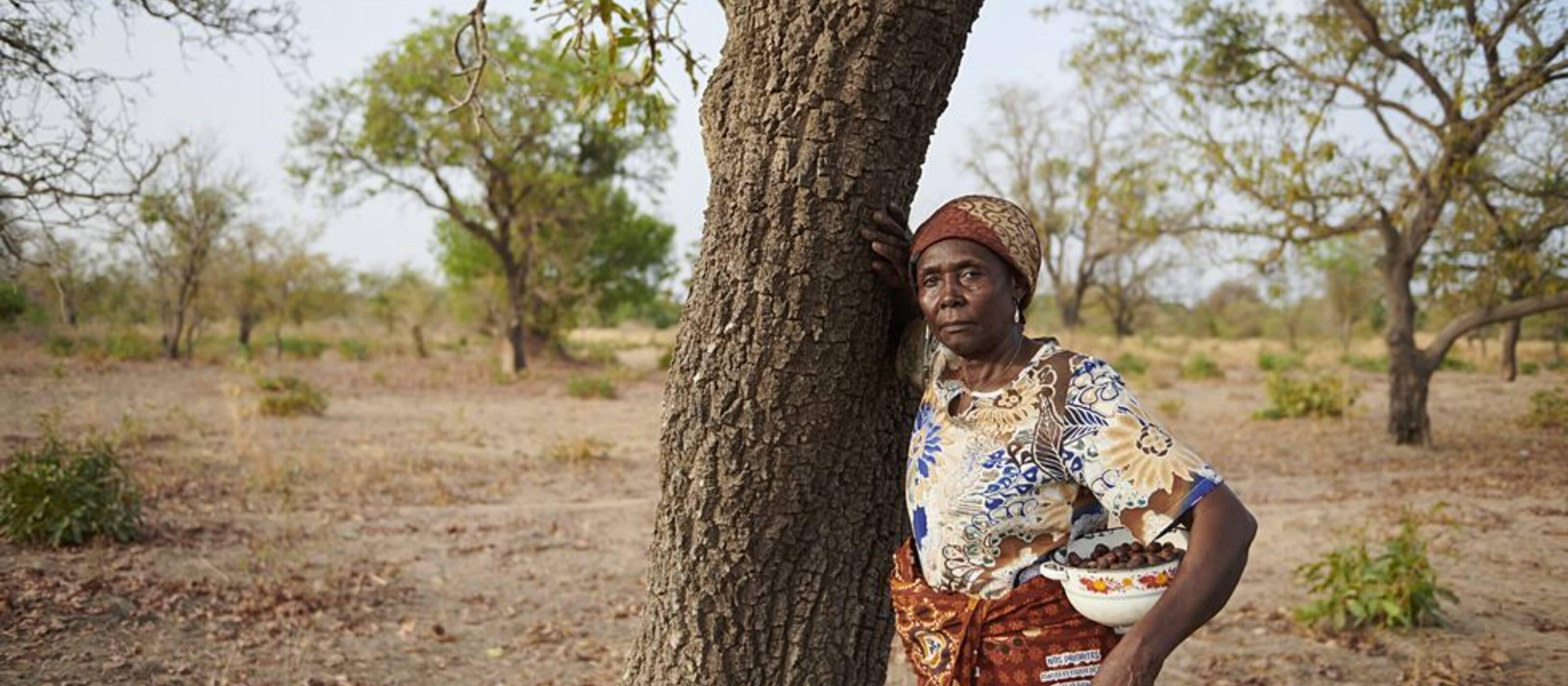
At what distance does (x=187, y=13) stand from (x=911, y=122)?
216 inches

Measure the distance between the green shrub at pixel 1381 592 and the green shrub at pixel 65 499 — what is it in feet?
20.5

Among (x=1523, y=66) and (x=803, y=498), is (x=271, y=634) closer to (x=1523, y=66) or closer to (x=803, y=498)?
(x=803, y=498)

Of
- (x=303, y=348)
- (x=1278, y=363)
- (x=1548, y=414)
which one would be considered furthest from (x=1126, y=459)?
(x=303, y=348)

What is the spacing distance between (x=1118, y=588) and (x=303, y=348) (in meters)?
28.1

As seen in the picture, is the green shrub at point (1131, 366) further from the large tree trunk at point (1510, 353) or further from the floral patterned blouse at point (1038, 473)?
the floral patterned blouse at point (1038, 473)

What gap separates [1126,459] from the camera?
171 centimetres

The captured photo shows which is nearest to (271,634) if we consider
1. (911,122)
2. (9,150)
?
(9,150)

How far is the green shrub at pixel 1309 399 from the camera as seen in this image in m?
14.4

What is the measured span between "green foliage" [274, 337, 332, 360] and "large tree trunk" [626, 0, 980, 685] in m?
24.9

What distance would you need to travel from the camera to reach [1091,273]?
37.3 metres

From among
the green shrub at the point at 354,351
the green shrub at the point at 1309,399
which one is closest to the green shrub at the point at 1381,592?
the green shrub at the point at 1309,399

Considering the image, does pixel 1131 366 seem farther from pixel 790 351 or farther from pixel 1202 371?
pixel 790 351

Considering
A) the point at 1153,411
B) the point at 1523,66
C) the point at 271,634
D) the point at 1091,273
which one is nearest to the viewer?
the point at 271,634

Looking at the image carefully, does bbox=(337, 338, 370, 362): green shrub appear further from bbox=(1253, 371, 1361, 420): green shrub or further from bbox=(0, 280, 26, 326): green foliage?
bbox=(1253, 371, 1361, 420): green shrub
